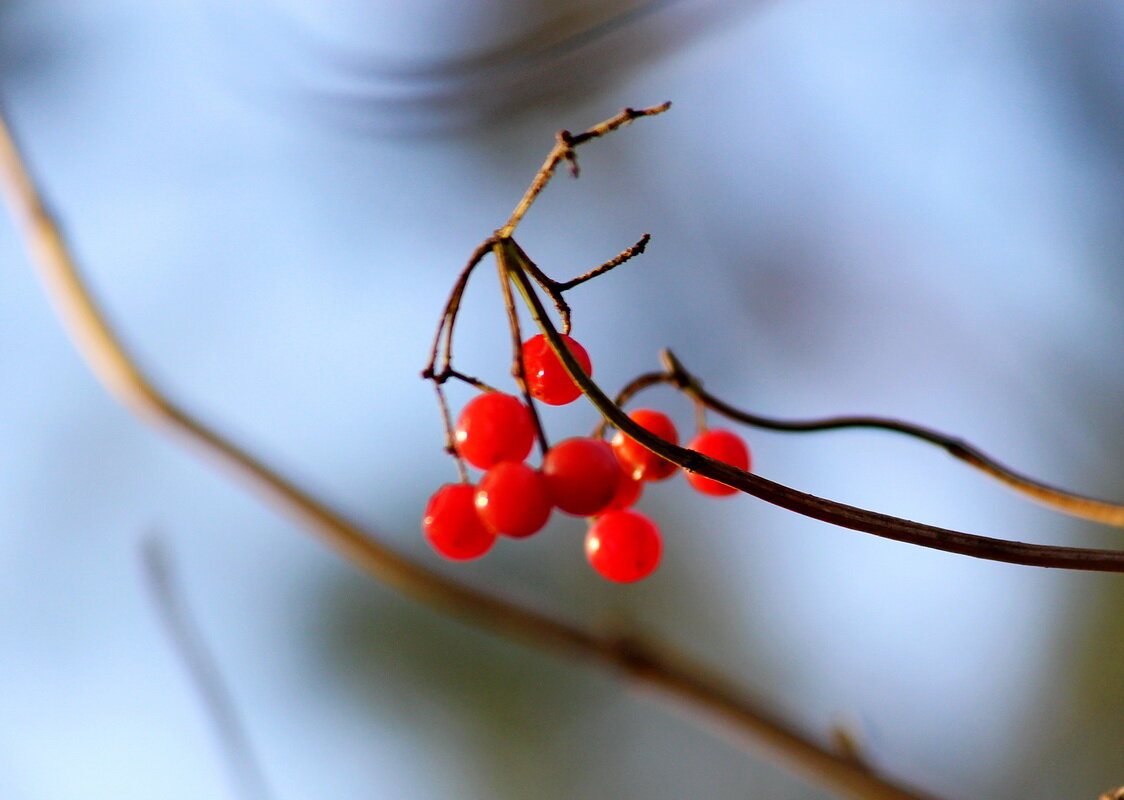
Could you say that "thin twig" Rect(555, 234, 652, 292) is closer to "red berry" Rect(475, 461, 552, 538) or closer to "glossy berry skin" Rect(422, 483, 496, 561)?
"red berry" Rect(475, 461, 552, 538)

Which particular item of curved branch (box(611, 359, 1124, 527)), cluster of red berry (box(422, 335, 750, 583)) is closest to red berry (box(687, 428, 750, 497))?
cluster of red berry (box(422, 335, 750, 583))

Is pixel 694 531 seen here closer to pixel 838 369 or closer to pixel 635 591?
pixel 635 591

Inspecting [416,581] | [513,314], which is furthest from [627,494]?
[416,581]

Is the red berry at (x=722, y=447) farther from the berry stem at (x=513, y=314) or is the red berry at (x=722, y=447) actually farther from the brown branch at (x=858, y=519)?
the brown branch at (x=858, y=519)

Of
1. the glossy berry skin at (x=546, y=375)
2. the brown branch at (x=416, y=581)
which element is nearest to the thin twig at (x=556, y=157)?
the glossy berry skin at (x=546, y=375)

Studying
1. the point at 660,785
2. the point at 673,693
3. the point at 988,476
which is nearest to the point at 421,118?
the point at 673,693

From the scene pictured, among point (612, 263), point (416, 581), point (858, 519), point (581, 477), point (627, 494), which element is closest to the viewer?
point (858, 519)

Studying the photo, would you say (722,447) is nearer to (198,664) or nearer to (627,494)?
(627,494)
